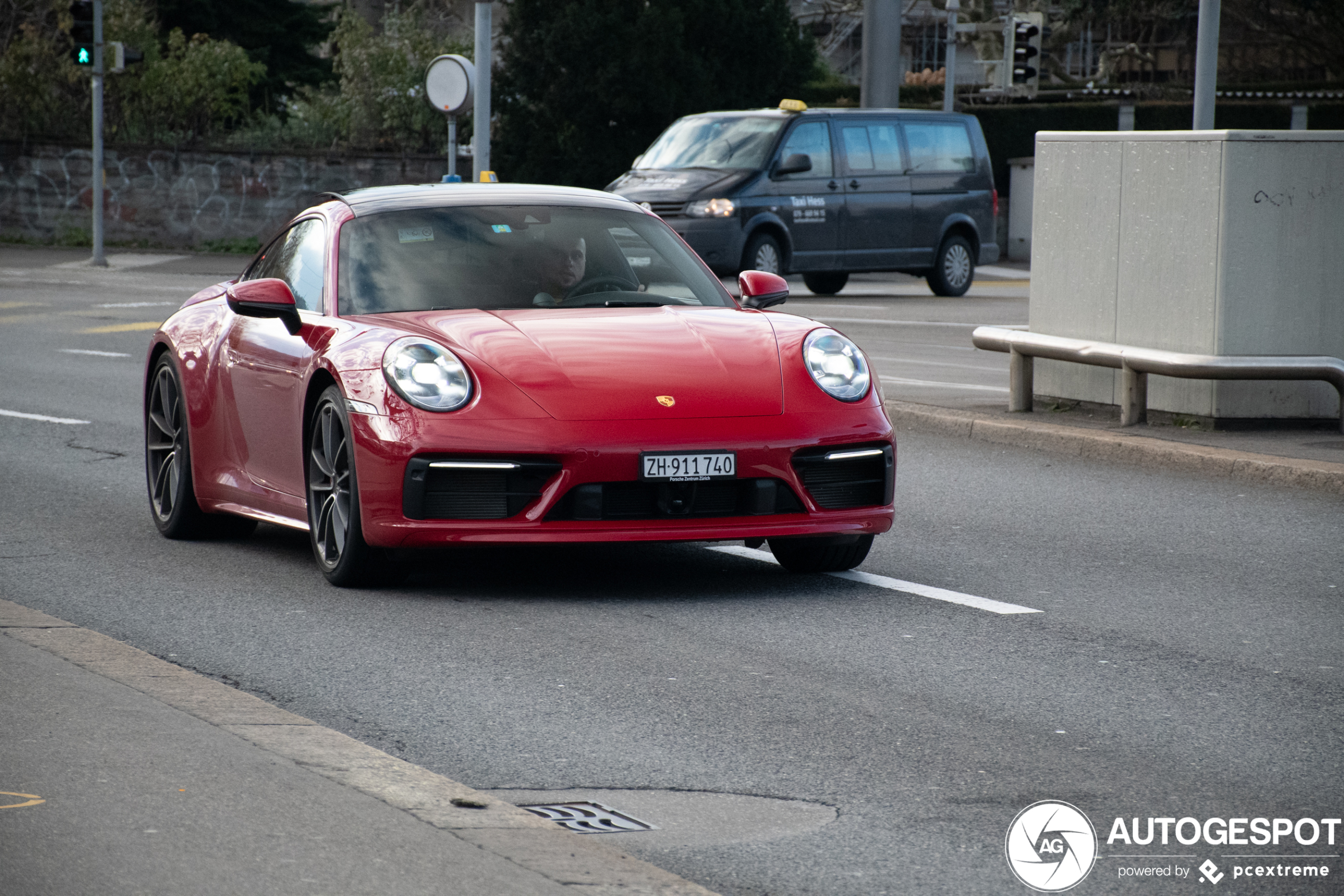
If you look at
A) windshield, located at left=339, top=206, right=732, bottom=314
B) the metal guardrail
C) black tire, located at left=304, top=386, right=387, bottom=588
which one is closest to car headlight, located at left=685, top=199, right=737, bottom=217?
the metal guardrail

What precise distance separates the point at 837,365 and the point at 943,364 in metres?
9.53

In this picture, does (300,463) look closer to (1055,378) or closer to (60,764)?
(60,764)

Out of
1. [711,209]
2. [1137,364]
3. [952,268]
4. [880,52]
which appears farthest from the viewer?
[880,52]

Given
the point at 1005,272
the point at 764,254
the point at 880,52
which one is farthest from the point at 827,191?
the point at 1005,272

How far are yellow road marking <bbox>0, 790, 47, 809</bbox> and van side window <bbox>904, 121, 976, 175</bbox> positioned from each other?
22049 mm

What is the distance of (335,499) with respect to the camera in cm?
730

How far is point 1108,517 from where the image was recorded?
917 centimetres

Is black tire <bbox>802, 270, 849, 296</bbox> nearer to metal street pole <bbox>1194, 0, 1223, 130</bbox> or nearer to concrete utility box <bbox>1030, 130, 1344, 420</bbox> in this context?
metal street pole <bbox>1194, 0, 1223, 130</bbox>

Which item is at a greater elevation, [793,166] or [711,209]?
[793,166]

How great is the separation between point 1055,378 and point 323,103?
3292 cm

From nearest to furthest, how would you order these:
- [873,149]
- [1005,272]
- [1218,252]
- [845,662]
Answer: [845,662]
[1218,252]
[873,149]
[1005,272]

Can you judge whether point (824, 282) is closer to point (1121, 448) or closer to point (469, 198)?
point (1121, 448)

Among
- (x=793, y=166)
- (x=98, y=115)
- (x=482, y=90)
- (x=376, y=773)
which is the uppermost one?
(x=482, y=90)

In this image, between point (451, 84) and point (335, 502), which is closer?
point (335, 502)
